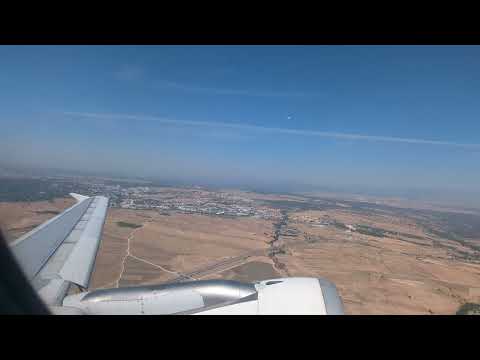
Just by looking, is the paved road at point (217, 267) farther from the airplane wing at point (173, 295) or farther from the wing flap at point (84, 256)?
the airplane wing at point (173, 295)

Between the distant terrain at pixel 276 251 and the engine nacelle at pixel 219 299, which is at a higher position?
the engine nacelle at pixel 219 299

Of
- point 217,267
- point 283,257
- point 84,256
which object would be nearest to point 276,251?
point 283,257

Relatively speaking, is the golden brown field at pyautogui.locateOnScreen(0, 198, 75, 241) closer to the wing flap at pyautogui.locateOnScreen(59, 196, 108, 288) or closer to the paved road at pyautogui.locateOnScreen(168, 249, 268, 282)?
the paved road at pyautogui.locateOnScreen(168, 249, 268, 282)

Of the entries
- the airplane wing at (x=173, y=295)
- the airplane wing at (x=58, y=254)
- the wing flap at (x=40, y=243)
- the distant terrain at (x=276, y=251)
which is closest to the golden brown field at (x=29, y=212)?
the distant terrain at (x=276, y=251)
